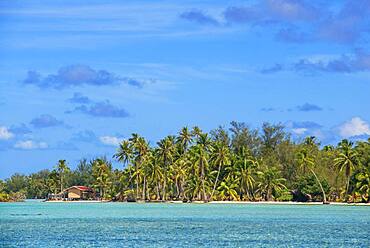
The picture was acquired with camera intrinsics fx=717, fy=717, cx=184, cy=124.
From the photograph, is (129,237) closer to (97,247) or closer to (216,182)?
(97,247)

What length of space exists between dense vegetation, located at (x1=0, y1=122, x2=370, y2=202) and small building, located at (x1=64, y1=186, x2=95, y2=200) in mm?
23689

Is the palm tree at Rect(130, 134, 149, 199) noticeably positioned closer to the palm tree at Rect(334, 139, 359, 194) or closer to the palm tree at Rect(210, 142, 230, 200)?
the palm tree at Rect(210, 142, 230, 200)

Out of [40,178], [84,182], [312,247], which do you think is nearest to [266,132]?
[84,182]

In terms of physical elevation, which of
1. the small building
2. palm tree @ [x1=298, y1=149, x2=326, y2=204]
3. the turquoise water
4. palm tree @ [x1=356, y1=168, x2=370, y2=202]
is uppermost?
Result: palm tree @ [x1=298, y1=149, x2=326, y2=204]

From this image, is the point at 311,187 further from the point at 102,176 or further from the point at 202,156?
the point at 102,176

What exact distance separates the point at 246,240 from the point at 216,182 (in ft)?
260

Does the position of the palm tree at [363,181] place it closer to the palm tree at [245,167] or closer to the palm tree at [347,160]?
the palm tree at [347,160]

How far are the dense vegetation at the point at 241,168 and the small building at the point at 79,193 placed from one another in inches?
933

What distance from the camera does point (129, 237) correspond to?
4662 cm

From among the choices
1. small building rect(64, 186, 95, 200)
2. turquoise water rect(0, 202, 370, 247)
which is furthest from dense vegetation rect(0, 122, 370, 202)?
turquoise water rect(0, 202, 370, 247)

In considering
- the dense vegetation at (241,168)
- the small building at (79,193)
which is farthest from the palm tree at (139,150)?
the small building at (79,193)

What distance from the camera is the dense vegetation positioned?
381 feet

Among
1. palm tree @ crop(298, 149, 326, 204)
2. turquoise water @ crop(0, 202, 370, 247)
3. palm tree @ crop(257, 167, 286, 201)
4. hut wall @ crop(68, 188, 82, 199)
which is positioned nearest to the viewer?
turquoise water @ crop(0, 202, 370, 247)

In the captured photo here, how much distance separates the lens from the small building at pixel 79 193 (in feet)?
527
